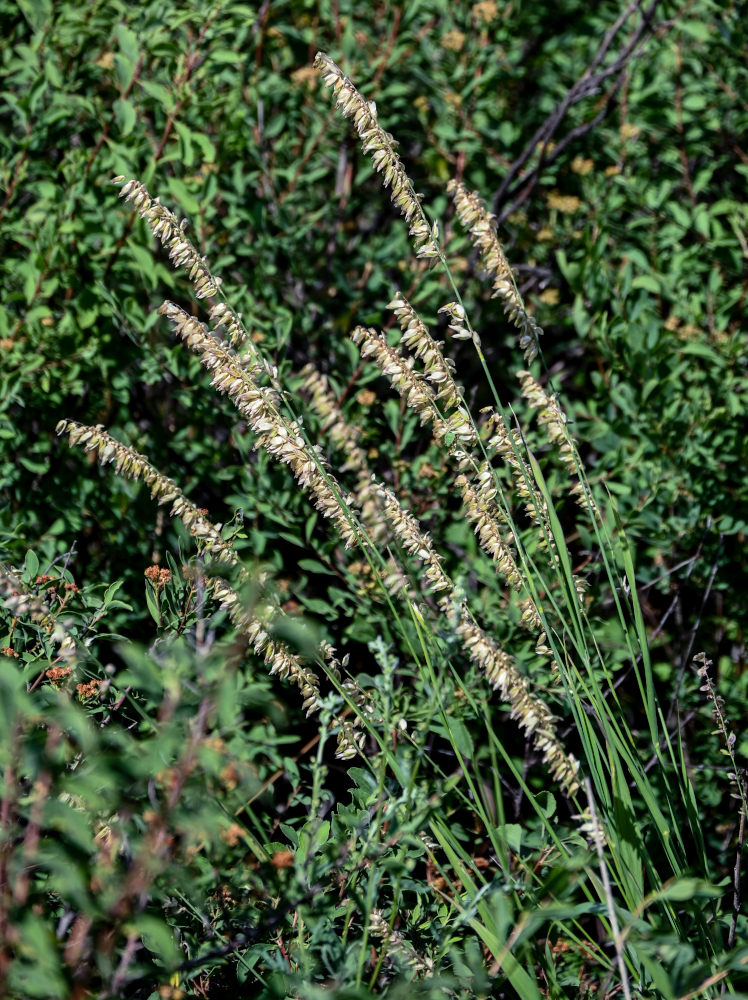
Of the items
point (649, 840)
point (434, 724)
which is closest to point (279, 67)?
point (434, 724)

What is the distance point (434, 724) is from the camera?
5.84 ft

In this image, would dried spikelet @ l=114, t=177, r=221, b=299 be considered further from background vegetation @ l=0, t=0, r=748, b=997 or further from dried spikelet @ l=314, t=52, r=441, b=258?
background vegetation @ l=0, t=0, r=748, b=997

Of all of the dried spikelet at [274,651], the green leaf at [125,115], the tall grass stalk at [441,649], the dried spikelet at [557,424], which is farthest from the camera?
the green leaf at [125,115]

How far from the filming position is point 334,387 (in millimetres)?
2219

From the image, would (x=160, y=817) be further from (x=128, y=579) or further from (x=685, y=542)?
(x=685, y=542)

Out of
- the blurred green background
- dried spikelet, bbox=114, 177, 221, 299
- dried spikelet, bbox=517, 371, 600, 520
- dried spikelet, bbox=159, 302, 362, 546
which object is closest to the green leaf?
the blurred green background

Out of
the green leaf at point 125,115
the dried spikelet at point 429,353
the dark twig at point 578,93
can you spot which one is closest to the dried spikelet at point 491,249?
the dried spikelet at point 429,353

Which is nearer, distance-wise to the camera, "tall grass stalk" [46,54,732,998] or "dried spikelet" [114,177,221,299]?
"tall grass stalk" [46,54,732,998]

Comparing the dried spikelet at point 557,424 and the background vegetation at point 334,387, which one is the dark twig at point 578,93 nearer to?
the background vegetation at point 334,387

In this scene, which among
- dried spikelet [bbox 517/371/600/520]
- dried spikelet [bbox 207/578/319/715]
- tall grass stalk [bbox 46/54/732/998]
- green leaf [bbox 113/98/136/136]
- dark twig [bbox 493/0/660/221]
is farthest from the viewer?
dark twig [bbox 493/0/660/221]

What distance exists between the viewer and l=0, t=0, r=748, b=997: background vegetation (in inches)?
49.4

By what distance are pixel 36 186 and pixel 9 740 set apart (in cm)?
182

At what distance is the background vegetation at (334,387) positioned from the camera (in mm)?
1255

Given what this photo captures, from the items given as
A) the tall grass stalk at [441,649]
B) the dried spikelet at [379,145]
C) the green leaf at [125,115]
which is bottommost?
the tall grass stalk at [441,649]
